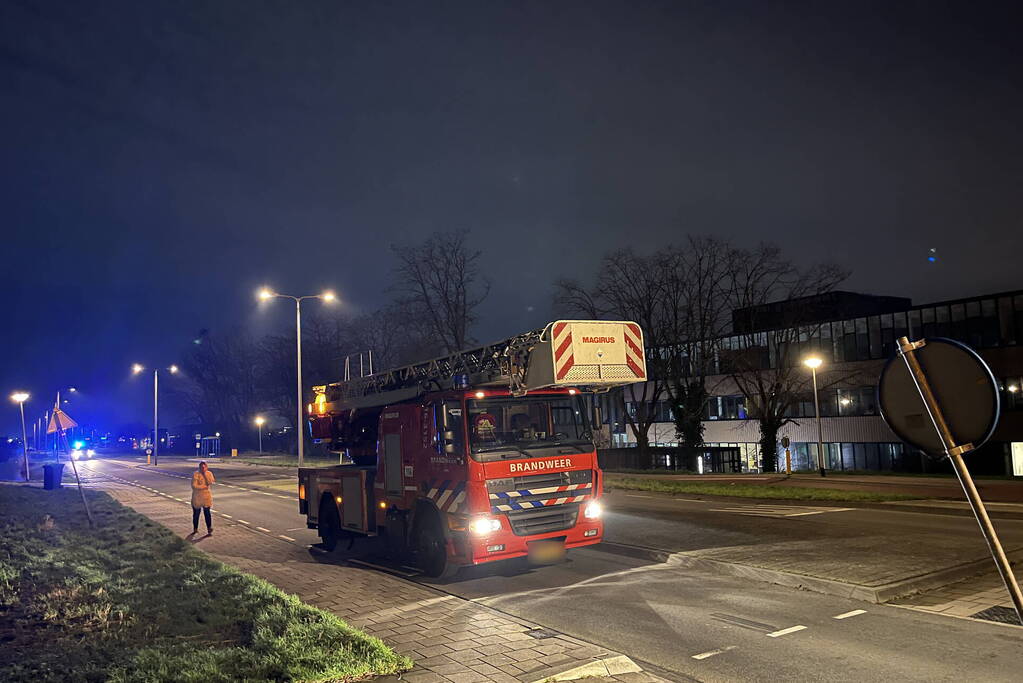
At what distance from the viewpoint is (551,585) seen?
10953mm

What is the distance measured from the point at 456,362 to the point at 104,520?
12.9 m

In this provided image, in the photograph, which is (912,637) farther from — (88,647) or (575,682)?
(88,647)

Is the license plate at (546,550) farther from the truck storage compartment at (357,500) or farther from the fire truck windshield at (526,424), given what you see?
the truck storage compartment at (357,500)

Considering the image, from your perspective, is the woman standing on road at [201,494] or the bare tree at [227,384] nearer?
the woman standing on road at [201,494]

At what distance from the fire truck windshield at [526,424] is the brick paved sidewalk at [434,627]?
229 cm

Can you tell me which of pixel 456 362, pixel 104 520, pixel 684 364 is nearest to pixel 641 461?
pixel 684 364

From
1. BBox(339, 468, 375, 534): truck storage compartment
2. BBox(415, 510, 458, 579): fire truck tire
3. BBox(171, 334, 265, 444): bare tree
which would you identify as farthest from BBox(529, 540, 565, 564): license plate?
BBox(171, 334, 265, 444): bare tree

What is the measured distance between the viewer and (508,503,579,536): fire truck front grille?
1109 cm

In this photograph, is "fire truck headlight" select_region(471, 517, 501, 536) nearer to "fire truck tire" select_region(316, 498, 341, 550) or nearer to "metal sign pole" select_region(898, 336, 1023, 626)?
"fire truck tire" select_region(316, 498, 341, 550)

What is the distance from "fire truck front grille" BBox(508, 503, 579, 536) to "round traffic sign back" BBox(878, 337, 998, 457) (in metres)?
7.62

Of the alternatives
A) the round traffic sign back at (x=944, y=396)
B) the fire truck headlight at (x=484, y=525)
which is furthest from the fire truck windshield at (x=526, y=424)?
the round traffic sign back at (x=944, y=396)

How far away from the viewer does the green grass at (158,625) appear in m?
6.86

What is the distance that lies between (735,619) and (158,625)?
21.8ft

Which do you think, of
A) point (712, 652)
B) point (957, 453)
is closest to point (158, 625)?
point (712, 652)
